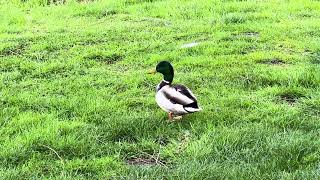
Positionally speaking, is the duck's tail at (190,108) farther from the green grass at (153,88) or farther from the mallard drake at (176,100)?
the green grass at (153,88)

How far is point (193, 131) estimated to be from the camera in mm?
5047

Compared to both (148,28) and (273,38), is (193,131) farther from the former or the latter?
(148,28)

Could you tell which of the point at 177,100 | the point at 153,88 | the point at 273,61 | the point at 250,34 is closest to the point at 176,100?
the point at 177,100

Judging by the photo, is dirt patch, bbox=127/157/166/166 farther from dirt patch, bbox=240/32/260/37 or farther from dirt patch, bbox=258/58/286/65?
dirt patch, bbox=240/32/260/37

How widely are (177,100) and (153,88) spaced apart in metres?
1.38

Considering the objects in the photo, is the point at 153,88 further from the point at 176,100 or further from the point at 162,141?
the point at 162,141

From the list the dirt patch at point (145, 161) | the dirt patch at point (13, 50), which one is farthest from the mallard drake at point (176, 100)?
the dirt patch at point (13, 50)

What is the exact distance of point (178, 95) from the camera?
519cm

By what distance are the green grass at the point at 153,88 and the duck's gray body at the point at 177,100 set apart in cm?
16

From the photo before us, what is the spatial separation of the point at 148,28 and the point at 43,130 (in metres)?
4.66

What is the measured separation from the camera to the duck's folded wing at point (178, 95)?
5121mm

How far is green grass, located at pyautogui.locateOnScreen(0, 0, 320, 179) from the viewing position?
442 cm

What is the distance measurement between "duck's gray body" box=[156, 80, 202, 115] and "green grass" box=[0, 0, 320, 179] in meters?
0.16

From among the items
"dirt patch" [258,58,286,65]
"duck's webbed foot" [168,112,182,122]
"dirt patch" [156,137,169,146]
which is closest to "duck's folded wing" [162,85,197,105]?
"duck's webbed foot" [168,112,182,122]
